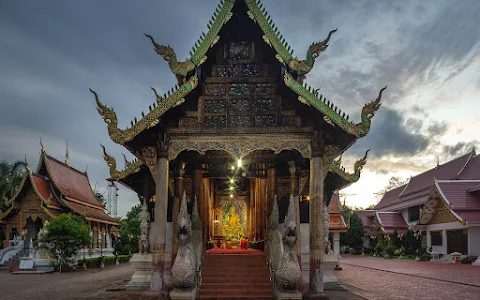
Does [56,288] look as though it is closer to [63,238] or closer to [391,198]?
[63,238]

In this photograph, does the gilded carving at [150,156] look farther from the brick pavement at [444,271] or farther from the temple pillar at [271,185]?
the brick pavement at [444,271]

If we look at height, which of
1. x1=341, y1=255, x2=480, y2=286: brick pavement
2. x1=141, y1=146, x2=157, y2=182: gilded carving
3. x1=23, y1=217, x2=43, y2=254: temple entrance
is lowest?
x1=341, y1=255, x2=480, y2=286: brick pavement

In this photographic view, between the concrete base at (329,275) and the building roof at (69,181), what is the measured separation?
22.9m

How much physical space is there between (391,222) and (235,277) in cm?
3996

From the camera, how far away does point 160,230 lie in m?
10.5

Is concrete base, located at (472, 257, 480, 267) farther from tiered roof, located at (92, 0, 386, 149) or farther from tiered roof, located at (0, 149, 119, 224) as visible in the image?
tiered roof, located at (0, 149, 119, 224)

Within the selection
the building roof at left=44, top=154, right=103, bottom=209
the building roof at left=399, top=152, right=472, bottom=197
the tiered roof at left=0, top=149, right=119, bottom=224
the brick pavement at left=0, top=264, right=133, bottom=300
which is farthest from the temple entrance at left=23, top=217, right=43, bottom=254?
the building roof at left=399, top=152, right=472, bottom=197

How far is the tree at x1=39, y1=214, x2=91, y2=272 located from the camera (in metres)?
25.5

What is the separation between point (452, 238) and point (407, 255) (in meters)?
8.06

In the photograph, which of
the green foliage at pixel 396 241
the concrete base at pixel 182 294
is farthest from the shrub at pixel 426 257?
the concrete base at pixel 182 294

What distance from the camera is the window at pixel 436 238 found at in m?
34.1

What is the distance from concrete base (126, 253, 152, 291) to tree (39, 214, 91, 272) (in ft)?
49.0

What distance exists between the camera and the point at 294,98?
36.9 feet

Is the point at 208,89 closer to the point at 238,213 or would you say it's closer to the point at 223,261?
the point at 223,261
